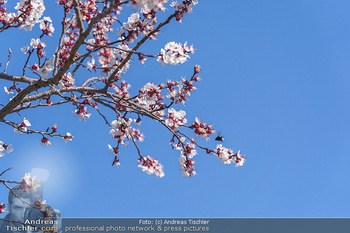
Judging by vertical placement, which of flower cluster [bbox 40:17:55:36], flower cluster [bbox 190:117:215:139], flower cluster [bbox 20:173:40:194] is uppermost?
flower cluster [bbox 40:17:55:36]

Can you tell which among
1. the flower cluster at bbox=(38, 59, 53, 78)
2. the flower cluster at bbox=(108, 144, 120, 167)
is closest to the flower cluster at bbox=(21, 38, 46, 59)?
the flower cluster at bbox=(38, 59, 53, 78)

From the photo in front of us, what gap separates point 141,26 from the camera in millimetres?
4215

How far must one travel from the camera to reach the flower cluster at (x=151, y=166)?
5.22 m

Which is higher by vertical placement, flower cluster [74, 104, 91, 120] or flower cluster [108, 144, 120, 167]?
flower cluster [74, 104, 91, 120]

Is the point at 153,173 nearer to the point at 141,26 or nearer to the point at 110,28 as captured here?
the point at 141,26

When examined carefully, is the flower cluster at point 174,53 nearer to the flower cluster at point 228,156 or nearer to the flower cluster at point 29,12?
the flower cluster at point 228,156

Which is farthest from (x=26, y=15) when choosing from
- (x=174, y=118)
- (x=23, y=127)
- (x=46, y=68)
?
(x=174, y=118)

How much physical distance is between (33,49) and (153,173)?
260 cm

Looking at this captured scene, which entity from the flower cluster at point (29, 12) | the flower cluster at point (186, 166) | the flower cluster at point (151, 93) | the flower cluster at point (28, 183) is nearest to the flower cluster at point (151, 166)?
the flower cluster at point (186, 166)

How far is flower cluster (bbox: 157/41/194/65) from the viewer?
425 cm

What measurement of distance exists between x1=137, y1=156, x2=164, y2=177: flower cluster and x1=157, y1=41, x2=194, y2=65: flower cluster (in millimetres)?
1740

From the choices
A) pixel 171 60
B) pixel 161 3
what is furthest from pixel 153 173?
pixel 161 3

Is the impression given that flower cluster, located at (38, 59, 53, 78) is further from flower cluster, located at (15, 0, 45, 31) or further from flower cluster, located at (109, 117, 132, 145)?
flower cluster, located at (109, 117, 132, 145)

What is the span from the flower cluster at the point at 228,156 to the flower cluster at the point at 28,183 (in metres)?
2.88
